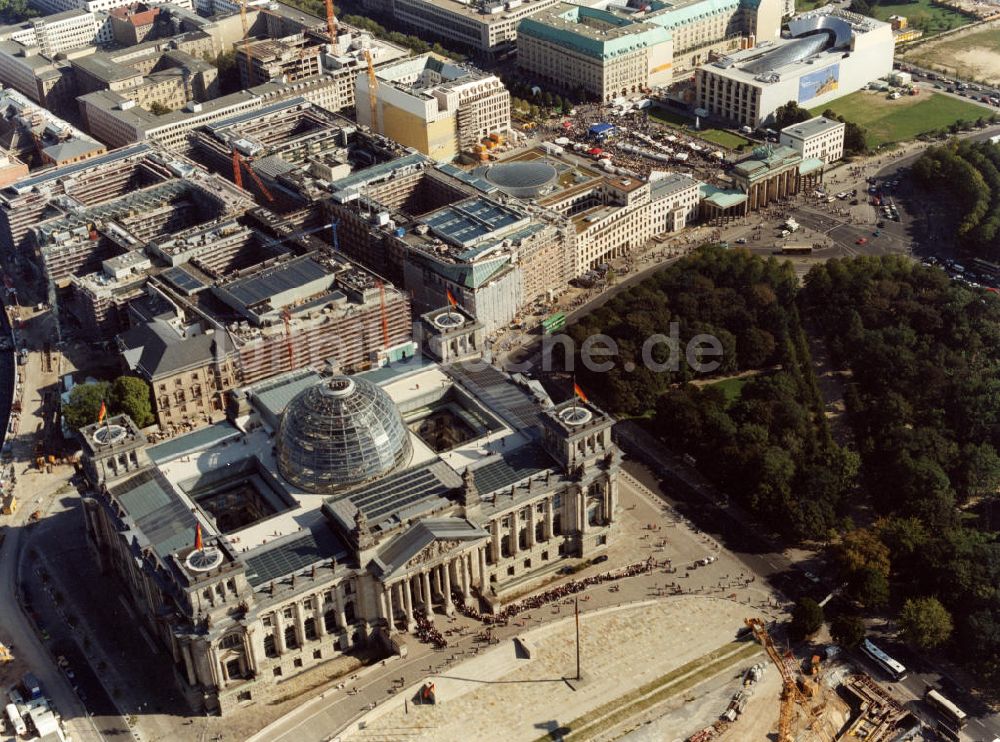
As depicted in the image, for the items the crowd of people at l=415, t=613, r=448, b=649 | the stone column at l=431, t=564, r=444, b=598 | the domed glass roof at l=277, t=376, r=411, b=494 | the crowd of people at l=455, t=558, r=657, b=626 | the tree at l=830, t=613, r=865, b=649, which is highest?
the domed glass roof at l=277, t=376, r=411, b=494

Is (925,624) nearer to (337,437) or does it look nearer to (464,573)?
(464,573)

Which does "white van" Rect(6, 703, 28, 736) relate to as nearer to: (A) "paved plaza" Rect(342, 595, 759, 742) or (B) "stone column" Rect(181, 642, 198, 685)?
(B) "stone column" Rect(181, 642, 198, 685)

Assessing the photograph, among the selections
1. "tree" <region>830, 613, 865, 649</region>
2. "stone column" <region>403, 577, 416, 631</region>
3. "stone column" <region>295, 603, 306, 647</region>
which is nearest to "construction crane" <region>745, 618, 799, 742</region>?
"tree" <region>830, 613, 865, 649</region>

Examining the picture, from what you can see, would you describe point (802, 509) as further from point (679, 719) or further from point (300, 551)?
point (300, 551)

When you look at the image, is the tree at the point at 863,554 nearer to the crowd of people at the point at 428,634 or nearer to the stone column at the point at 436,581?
the stone column at the point at 436,581

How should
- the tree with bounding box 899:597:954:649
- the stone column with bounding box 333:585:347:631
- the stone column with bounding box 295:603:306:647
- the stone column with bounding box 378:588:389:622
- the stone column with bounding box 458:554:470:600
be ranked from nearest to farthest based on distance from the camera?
the stone column with bounding box 295:603:306:647, the tree with bounding box 899:597:954:649, the stone column with bounding box 333:585:347:631, the stone column with bounding box 378:588:389:622, the stone column with bounding box 458:554:470:600

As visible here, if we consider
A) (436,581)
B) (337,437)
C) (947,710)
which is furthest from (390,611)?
(947,710)

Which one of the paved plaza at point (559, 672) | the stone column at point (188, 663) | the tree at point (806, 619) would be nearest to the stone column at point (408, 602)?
the paved plaza at point (559, 672)
